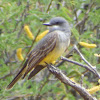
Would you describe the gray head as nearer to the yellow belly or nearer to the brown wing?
the brown wing

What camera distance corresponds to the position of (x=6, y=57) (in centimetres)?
547

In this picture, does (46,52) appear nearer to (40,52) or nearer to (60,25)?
(40,52)

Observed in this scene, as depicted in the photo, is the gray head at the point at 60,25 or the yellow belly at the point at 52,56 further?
the gray head at the point at 60,25

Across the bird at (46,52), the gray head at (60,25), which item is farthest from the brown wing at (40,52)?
the gray head at (60,25)

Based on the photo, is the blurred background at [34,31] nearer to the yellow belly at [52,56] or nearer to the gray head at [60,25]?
the gray head at [60,25]

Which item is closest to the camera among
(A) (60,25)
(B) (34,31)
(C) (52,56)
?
(C) (52,56)

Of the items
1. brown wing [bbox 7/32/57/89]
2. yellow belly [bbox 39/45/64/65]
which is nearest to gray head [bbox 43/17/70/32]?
brown wing [bbox 7/32/57/89]

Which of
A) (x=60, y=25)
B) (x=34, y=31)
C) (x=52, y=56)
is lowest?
(x=34, y=31)

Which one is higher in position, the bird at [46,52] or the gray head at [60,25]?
the gray head at [60,25]

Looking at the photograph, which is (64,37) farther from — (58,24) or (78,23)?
(78,23)

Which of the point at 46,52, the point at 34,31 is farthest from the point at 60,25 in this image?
the point at 34,31

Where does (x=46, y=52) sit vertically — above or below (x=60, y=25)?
below

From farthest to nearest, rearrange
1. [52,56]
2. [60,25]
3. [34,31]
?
1. [34,31]
2. [60,25]
3. [52,56]

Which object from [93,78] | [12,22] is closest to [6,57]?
[12,22]
